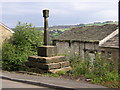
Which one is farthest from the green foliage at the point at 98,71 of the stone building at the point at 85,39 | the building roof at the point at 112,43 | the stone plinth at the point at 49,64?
the stone building at the point at 85,39

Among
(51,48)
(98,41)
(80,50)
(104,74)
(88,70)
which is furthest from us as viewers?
(80,50)

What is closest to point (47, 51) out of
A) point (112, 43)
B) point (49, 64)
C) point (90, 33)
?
point (49, 64)

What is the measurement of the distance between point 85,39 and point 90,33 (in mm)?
1848

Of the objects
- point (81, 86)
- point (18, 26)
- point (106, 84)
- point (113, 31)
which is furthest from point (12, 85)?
point (113, 31)

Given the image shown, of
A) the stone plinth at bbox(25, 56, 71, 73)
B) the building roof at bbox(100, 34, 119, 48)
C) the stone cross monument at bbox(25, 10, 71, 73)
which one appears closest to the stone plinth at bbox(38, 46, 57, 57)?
the stone cross monument at bbox(25, 10, 71, 73)

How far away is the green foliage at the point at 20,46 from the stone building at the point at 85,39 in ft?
28.1

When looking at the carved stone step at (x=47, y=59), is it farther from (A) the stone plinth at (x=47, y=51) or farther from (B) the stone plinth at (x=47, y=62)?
(A) the stone plinth at (x=47, y=51)

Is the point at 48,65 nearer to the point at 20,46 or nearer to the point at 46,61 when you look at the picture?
the point at 46,61

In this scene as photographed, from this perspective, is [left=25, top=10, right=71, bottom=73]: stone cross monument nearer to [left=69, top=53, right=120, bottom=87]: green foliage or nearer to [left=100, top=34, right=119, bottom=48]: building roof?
[left=69, top=53, right=120, bottom=87]: green foliage

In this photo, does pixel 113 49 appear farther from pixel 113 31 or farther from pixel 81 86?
pixel 81 86

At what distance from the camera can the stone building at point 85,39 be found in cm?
2331

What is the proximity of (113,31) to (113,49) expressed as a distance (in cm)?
367

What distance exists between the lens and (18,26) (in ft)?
49.0

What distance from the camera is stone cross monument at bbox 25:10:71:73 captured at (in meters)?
10.2
